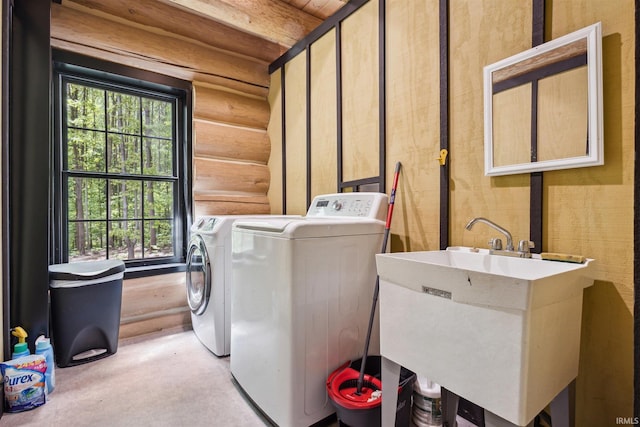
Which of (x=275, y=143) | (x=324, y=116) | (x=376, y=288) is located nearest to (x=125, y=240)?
(x=275, y=143)

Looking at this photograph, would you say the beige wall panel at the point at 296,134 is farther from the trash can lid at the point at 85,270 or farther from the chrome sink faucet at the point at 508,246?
the chrome sink faucet at the point at 508,246

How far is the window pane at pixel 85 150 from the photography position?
263 centimetres

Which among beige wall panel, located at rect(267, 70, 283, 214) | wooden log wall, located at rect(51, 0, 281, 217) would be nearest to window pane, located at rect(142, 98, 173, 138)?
wooden log wall, located at rect(51, 0, 281, 217)

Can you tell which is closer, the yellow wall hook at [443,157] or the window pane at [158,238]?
the yellow wall hook at [443,157]

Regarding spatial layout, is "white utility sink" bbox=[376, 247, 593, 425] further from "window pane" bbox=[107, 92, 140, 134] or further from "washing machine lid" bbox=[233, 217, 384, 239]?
"window pane" bbox=[107, 92, 140, 134]

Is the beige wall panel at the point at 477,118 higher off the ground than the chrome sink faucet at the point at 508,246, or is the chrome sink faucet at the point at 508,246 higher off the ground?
the beige wall panel at the point at 477,118

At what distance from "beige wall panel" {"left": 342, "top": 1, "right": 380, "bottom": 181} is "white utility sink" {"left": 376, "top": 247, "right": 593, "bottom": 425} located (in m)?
1.15

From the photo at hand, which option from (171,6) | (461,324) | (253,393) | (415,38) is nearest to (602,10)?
(415,38)

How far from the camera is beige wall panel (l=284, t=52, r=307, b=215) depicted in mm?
2861

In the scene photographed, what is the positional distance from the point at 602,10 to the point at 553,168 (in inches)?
23.2

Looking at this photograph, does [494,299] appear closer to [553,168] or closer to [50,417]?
[553,168]

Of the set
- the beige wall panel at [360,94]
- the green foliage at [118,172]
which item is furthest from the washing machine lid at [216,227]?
the beige wall panel at [360,94]

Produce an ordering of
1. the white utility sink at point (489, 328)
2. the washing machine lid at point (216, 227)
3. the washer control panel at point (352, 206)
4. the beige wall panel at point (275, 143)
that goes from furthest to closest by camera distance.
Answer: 1. the beige wall panel at point (275, 143)
2. the washing machine lid at point (216, 227)
3. the washer control panel at point (352, 206)
4. the white utility sink at point (489, 328)

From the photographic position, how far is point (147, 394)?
6.19ft
